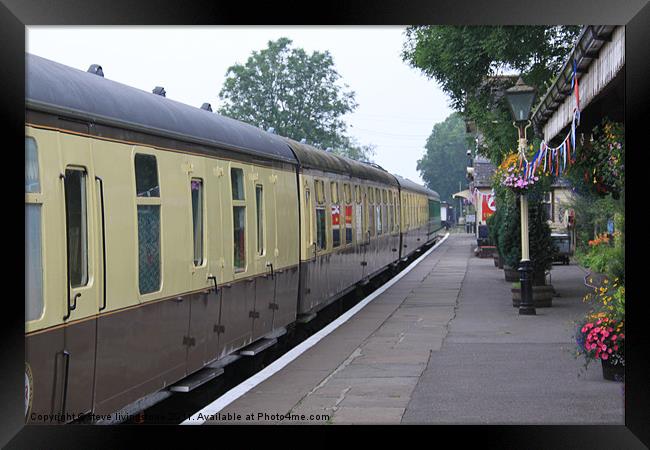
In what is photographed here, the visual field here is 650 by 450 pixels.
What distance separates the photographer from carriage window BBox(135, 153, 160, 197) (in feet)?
22.8

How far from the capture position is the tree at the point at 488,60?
706 inches

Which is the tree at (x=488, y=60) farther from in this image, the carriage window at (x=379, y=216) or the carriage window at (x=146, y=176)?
the carriage window at (x=146, y=176)

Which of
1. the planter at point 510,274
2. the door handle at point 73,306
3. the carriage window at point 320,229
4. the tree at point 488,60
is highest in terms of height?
the tree at point 488,60

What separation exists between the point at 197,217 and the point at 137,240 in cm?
145

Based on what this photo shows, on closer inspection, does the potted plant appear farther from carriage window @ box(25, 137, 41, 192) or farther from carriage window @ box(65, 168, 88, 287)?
carriage window @ box(25, 137, 41, 192)

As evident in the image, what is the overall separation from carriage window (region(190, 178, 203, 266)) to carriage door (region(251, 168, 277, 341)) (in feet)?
6.38

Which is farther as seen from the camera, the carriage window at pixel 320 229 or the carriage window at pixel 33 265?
the carriage window at pixel 320 229

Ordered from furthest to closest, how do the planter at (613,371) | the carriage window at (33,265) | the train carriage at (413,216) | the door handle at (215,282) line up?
the train carriage at (413,216) → the planter at (613,371) → the door handle at (215,282) → the carriage window at (33,265)

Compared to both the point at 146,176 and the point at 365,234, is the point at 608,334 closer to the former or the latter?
the point at 146,176

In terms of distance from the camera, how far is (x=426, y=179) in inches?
2542

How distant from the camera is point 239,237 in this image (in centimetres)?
961

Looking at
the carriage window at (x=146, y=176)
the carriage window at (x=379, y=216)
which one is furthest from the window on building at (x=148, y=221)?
the carriage window at (x=379, y=216)
